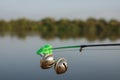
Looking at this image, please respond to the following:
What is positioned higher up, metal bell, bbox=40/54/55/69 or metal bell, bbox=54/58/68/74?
metal bell, bbox=40/54/55/69

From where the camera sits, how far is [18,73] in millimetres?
16719

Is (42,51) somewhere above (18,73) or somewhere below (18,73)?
above

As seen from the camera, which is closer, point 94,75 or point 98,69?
point 94,75

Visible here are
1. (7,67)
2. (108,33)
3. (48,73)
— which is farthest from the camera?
(108,33)

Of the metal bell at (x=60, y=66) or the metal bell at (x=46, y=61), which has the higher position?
the metal bell at (x=46, y=61)

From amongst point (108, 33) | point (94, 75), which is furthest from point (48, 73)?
point (108, 33)

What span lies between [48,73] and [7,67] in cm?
341

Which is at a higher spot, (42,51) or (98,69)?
(42,51)

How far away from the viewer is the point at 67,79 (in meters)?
15.3

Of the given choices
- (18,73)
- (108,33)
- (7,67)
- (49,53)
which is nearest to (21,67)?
(7,67)

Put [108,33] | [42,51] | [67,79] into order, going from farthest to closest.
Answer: [108,33], [67,79], [42,51]

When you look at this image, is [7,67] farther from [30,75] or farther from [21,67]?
[30,75]

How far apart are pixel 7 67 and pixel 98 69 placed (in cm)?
501

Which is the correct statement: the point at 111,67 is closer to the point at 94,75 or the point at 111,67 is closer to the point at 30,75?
the point at 94,75
